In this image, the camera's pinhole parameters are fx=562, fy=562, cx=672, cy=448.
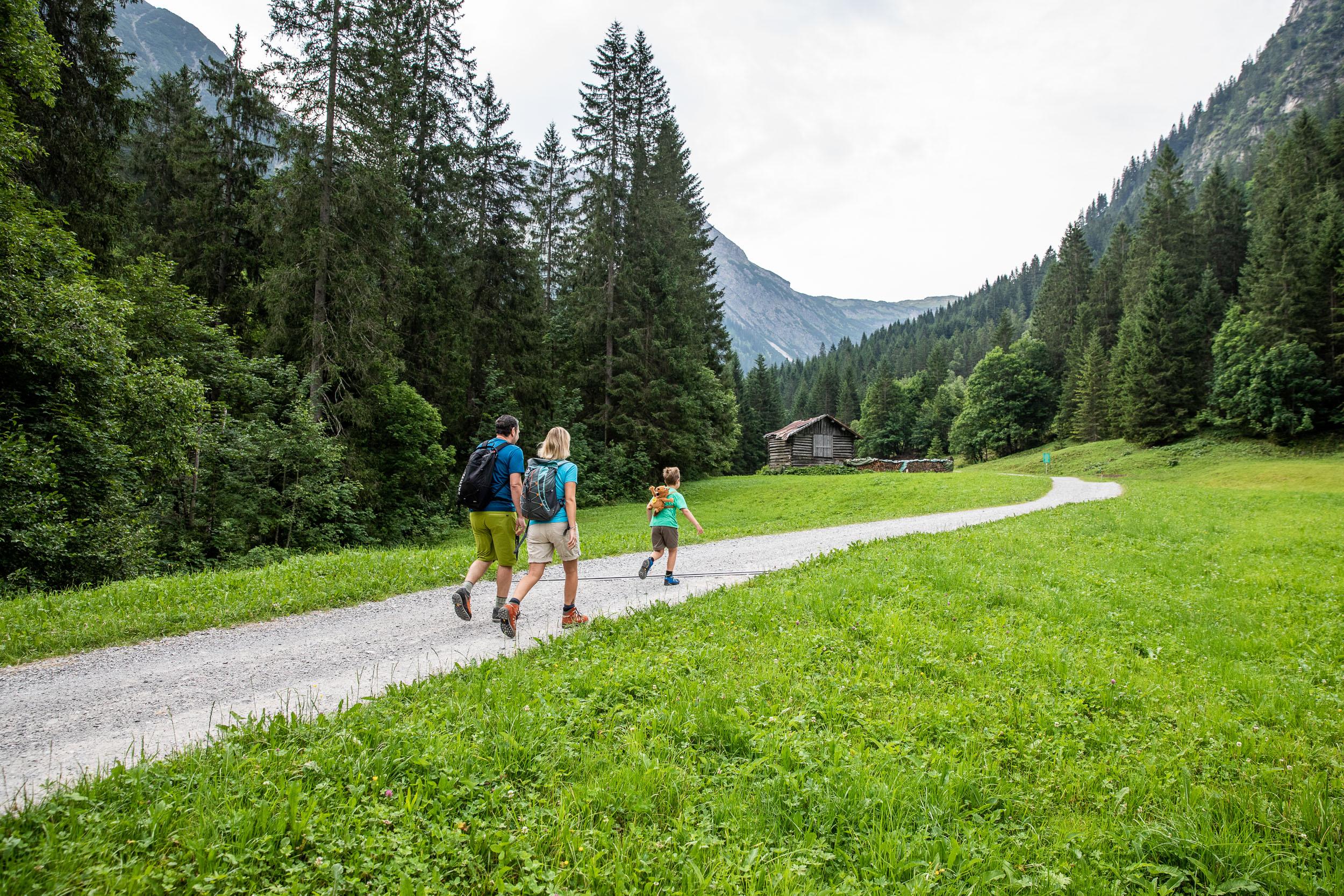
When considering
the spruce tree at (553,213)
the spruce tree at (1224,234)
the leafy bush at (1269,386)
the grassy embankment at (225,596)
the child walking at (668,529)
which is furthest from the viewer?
the spruce tree at (1224,234)

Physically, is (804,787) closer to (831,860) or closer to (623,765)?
(831,860)

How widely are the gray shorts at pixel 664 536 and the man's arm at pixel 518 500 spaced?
2.78 metres

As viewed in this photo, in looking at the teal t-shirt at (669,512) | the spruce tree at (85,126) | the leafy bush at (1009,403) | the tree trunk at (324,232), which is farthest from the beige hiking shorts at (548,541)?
the leafy bush at (1009,403)

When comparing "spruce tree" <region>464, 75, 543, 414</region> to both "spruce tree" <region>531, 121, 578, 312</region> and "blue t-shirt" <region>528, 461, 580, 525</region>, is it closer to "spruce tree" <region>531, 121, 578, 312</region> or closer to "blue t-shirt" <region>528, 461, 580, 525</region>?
"spruce tree" <region>531, 121, 578, 312</region>

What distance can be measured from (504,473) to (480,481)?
1.00ft

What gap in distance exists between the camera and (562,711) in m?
4.34

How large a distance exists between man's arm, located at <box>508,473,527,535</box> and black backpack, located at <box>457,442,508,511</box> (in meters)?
0.23

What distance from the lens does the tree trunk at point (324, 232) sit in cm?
1822

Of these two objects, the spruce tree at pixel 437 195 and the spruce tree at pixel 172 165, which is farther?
the spruce tree at pixel 437 195

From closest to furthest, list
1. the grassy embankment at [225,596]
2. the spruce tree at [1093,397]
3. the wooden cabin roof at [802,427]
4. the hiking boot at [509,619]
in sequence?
the grassy embankment at [225,596] → the hiking boot at [509,619] → the spruce tree at [1093,397] → the wooden cabin roof at [802,427]

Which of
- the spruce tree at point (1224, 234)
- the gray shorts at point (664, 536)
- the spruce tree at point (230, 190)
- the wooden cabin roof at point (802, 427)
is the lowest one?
the gray shorts at point (664, 536)

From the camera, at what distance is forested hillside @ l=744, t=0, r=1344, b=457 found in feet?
141

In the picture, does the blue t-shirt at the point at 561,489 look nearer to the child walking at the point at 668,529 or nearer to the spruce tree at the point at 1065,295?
the child walking at the point at 668,529

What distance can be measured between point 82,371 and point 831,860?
16.4 meters
